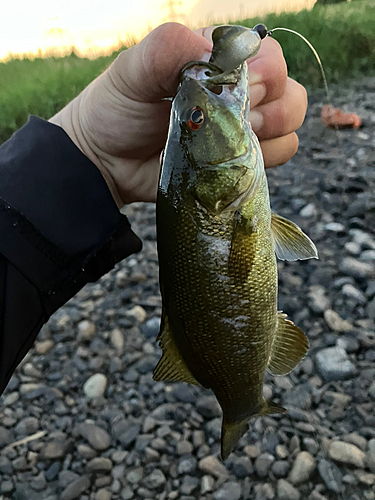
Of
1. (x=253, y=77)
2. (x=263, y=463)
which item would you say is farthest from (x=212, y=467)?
(x=253, y=77)

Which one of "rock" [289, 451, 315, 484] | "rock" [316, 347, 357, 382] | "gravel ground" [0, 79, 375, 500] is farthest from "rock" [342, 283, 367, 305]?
"rock" [289, 451, 315, 484]

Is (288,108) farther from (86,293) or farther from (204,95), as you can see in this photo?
(86,293)

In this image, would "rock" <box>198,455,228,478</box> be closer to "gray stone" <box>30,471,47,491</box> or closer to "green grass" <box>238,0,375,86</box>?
"gray stone" <box>30,471,47,491</box>

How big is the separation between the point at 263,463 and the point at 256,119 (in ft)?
4.62

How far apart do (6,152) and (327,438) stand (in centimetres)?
176

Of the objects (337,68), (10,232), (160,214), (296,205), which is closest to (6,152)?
(10,232)

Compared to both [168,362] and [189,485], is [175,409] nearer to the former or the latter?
[189,485]

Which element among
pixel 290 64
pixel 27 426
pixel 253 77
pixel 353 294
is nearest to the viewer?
pixel 253 77

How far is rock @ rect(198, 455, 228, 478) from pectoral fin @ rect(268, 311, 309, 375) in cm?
77

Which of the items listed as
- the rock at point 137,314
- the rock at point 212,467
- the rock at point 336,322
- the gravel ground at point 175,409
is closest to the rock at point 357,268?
the gravel ground at point 175,409

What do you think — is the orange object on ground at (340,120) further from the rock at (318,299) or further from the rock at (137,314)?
the rock at (137,314)

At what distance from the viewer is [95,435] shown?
6.32ft

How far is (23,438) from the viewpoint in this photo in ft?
6.55

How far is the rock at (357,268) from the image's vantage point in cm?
254
